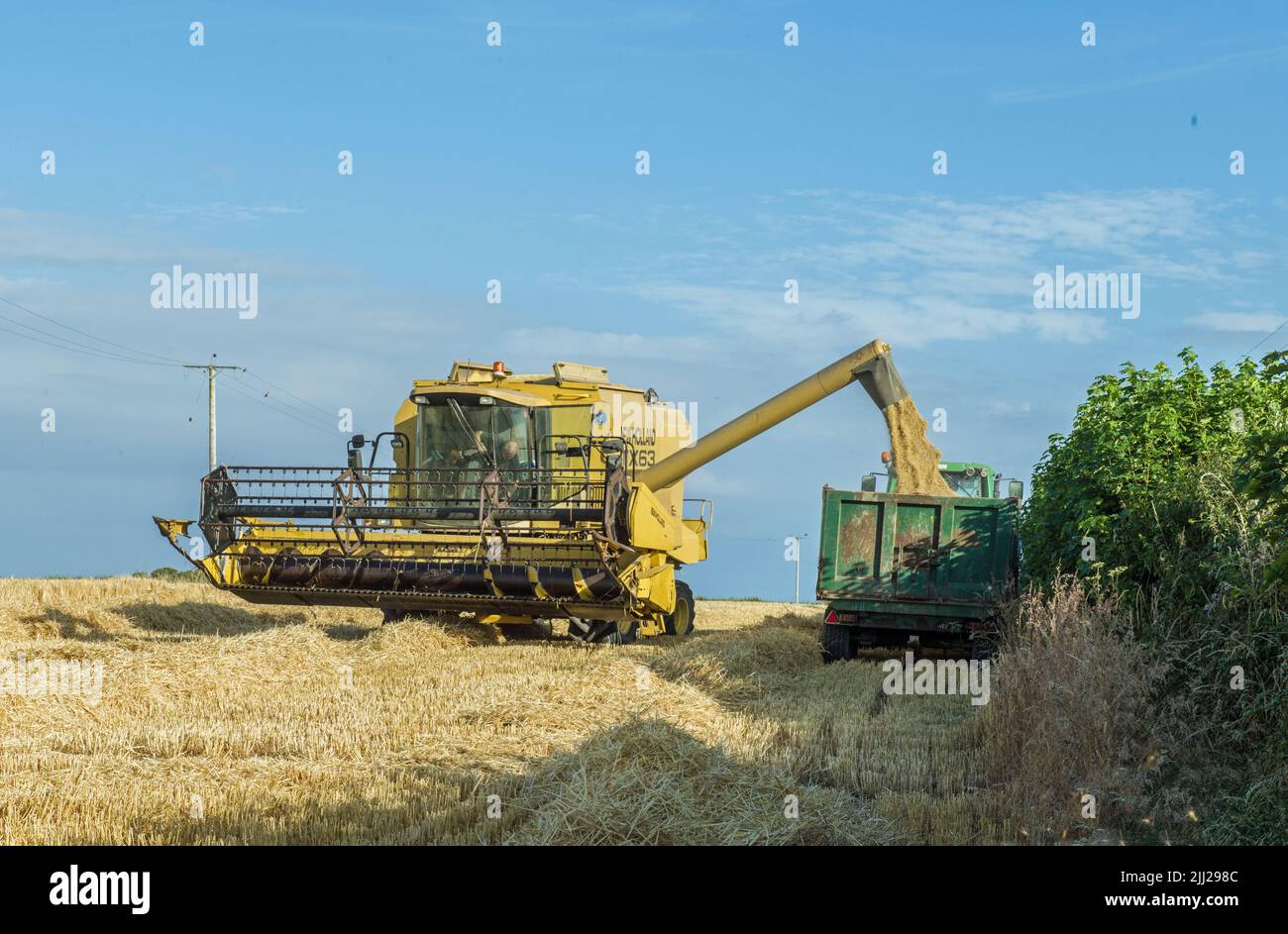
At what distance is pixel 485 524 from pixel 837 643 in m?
3.90

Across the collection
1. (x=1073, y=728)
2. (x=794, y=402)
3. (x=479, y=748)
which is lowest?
(x=479, y=748)

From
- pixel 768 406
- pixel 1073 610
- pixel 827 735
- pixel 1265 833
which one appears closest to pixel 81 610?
pixel 768 406

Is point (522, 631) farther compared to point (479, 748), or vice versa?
point (522, 631)

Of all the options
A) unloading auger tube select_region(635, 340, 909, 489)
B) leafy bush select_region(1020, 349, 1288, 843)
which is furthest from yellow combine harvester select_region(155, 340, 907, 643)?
leafy bush select_region(1020, 349, 1288, 843)

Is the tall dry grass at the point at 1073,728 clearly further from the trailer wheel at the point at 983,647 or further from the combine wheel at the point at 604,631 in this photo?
the combine wheel at the point at 604,631

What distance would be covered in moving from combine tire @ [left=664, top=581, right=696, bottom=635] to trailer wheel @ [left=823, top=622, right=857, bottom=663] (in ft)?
13.6

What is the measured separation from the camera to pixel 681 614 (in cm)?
1788

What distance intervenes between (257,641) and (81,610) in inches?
216

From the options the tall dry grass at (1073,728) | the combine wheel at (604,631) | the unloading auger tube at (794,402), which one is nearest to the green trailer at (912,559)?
the unloading auger tube at (794,402)

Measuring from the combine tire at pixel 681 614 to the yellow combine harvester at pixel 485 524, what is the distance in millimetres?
1500

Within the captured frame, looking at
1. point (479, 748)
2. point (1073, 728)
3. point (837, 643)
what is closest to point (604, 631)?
point (837, 643)

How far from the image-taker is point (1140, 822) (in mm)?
6934

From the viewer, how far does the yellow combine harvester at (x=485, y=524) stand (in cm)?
1268

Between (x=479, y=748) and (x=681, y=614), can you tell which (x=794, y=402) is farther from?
(x=479, y=748)
